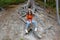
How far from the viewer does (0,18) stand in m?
13.8

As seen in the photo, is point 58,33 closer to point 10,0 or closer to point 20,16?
point 20,16

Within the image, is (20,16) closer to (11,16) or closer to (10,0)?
(11,16)

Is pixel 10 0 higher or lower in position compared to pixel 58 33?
higher

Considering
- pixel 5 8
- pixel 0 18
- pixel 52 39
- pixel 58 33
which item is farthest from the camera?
pixel 5 8

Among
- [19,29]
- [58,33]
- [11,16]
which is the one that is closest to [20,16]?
[11,16]

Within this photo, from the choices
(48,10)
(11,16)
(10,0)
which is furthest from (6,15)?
(48,10)

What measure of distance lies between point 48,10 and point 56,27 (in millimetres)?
2171

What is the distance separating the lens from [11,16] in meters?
14.0

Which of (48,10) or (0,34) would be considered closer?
(0,34)

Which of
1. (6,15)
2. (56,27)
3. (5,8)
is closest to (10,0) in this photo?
(5,8)

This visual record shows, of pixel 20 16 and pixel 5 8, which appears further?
pixel 5 8

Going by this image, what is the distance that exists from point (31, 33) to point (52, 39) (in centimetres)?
112

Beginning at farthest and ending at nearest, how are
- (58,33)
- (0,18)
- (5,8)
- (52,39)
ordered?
(5,8)
(0,18)
(58,33)
(52,39)

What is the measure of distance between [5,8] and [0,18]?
152cm
